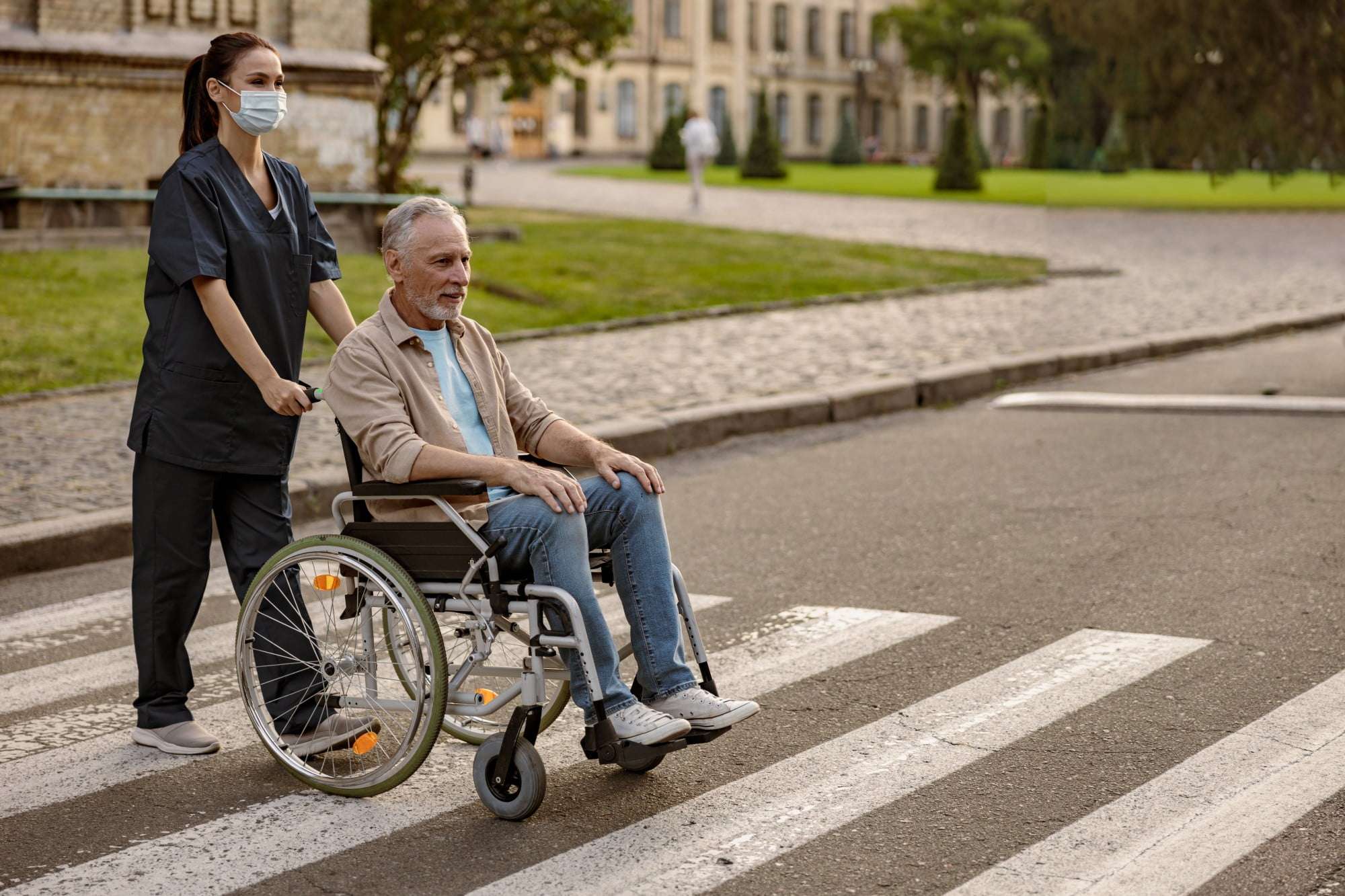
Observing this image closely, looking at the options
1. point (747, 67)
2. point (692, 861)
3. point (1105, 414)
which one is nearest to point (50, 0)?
point (1105, 414)

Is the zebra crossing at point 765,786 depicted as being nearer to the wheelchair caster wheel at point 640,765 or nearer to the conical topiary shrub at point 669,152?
the wheelchair caster wheel at point 640,765

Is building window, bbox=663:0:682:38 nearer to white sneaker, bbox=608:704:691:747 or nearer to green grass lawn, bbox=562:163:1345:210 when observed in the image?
green grass lawn, bbox=562:163:1345:210

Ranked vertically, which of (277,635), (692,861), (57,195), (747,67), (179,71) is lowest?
(692,861)

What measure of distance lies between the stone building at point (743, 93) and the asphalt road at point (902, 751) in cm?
6237

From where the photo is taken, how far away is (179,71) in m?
19.4

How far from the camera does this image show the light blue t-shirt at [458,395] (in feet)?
15.6

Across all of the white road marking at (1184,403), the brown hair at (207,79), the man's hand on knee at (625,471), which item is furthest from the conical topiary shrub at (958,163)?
the man's hand on knee at (625,471)

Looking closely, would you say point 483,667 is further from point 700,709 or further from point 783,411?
point 783,411

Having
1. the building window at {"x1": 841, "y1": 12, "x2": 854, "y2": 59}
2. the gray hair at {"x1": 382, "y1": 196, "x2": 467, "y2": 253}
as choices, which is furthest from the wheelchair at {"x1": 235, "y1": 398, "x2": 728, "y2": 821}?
the building window at {"x1": 841, "y1": 12, "x2": 854, "y2": 59}

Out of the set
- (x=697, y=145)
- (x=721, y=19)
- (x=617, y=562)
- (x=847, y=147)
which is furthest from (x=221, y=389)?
(x=721, y=19)

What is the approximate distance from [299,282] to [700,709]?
65.1 inches

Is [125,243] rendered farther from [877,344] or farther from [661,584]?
[661,584]

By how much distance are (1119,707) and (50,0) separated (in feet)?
53.7

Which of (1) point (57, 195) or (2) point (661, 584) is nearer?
(2) point (661, 584)
